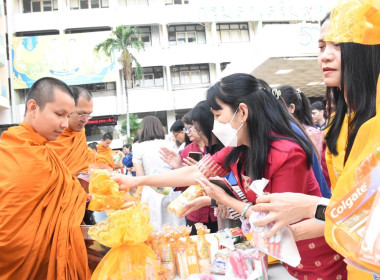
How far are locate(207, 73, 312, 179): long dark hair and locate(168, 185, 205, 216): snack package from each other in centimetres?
38

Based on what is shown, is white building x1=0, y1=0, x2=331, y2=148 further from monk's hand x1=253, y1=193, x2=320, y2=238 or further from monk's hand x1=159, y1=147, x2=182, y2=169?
monk's hand x1=253, y1=193, x2=320, y2=238

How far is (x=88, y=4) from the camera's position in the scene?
1992 centimetres

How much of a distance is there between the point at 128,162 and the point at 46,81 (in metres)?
5.77

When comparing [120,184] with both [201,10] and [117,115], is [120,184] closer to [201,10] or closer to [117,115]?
[117,115]

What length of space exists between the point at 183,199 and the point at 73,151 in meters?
0.92

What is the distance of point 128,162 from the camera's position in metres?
7.50

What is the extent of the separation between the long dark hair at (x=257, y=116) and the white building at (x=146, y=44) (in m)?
16.1

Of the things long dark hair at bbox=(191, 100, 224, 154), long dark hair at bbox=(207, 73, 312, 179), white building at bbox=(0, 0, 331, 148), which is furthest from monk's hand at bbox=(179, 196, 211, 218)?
white building at bbox=(0, 0, 331, 148)

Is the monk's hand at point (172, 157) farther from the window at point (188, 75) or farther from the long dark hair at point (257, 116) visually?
the window at point (188, 75)

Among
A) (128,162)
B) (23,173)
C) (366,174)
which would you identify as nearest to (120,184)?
(23,173)

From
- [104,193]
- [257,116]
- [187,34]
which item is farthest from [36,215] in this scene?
[187,34]

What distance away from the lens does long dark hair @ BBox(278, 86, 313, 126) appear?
262 cm

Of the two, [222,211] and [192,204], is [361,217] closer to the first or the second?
[192,204]

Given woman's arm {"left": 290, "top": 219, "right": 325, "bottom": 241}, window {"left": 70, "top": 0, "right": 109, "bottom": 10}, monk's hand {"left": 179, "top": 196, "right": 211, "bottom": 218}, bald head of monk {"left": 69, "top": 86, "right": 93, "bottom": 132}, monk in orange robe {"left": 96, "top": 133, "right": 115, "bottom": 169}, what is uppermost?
window {"left": 70, "top": 0, "right": 109, "bottom": 10}
